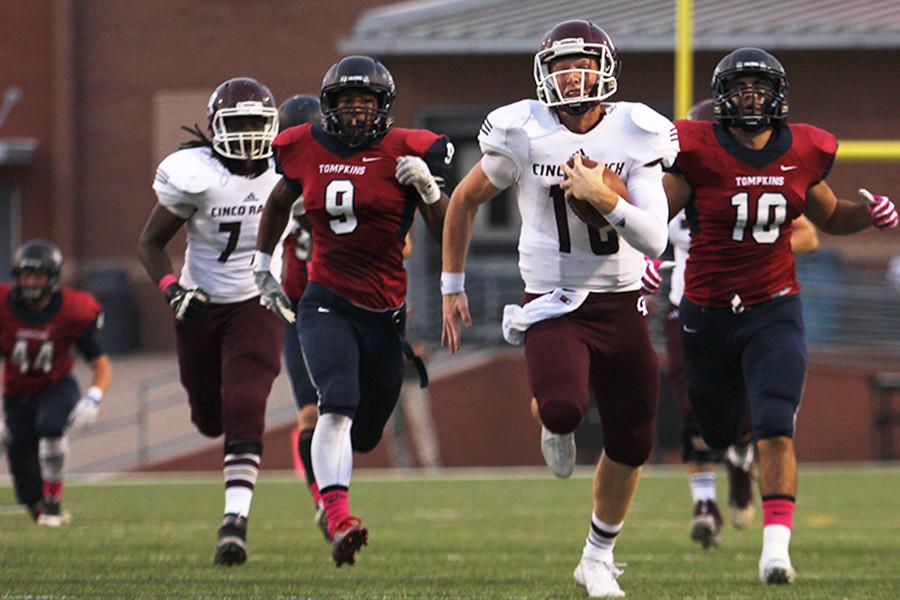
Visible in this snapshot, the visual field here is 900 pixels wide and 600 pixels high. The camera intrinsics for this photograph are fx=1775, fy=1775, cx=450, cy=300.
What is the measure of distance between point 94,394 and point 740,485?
11.1 feet

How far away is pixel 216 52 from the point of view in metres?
22.0

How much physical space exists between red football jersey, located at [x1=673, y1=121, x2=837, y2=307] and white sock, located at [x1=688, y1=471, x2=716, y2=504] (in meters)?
1.76

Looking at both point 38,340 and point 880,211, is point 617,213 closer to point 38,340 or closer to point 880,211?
point 880,211

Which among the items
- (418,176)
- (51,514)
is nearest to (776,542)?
(418,176)

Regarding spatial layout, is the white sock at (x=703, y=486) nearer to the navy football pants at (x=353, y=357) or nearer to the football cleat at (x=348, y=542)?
the navy football pants at (x=353, y=357)


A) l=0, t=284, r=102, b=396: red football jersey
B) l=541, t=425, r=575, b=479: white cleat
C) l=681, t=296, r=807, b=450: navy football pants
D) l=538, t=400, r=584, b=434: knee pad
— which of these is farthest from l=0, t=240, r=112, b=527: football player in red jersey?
l=538, t=400, r=584, b=434: knee pad

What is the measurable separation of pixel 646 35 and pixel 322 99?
11136 millimetres

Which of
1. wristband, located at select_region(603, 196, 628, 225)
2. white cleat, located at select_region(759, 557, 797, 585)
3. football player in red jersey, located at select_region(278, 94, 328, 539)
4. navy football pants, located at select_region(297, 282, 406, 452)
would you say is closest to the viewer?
wristband, located at select_region(603, 196, 628, 225)

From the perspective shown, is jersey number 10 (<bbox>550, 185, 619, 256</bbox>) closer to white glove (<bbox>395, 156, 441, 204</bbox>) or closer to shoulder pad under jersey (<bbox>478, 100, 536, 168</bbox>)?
shoulder pad under jersey (<bbox>478, 100, 536, 168</bbox>)

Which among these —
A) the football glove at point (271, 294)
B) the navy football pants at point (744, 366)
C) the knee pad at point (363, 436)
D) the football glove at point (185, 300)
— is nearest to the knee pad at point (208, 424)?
the football glove at point (185, 300)

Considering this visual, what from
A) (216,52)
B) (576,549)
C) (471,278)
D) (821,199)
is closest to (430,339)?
(471,278)

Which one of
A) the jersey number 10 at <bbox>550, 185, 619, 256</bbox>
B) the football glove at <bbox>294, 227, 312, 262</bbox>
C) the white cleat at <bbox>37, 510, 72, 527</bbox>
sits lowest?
the white cleat at <bbox>37, 510, 72, 527</bbox>

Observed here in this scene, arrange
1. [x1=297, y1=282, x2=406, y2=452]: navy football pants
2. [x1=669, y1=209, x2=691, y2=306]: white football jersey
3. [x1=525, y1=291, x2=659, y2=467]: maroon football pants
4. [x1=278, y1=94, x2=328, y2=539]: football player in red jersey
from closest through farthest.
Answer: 1. [x1=525, y1=291, x2=659, y2=467]: maroon football pants
2. [x1=297, y1=282, x2=406, y2=452]: navy football pants
3. [x1=278, y1=94, x2=328, y2=539]: football player in red jersey
4. [x1=669, y1=209, x2=691, y2=306]: white football jersey

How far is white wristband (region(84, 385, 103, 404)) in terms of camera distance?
30.2 ft
